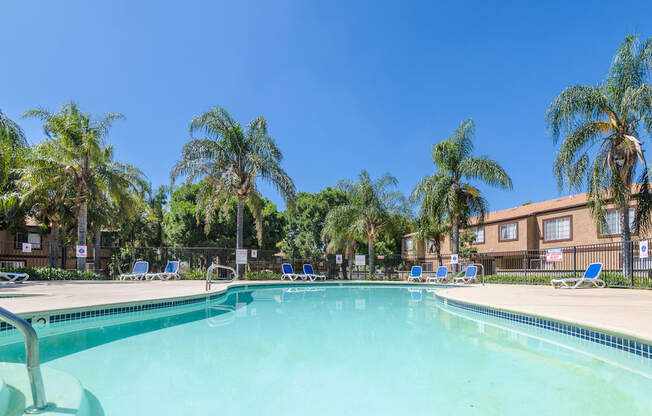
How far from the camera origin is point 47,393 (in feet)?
7.65

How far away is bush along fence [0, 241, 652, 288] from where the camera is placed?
49.1 feet

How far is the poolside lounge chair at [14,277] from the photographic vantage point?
1313cm

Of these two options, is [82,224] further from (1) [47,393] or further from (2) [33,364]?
(2) [33,364]

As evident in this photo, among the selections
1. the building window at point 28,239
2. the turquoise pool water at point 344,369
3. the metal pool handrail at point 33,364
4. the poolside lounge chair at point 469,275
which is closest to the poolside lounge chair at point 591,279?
the poolside lounge chair at point 469,275

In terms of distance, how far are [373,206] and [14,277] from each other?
16.4 m

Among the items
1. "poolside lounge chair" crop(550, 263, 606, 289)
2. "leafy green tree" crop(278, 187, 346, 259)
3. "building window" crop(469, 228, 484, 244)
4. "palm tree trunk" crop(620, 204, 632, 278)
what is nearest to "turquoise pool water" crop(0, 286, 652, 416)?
"poolside lounge chair" crop(550, 263, 606, 289)

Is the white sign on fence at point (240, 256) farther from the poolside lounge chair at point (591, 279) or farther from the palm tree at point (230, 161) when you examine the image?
the poolside lounge chair at point (591, 279)

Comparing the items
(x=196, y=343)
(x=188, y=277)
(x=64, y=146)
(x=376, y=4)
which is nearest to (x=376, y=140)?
(x=376, y=4)

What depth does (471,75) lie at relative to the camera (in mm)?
23734

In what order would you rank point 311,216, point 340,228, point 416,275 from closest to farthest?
point 416,275 < point 340,228 < point 311,216

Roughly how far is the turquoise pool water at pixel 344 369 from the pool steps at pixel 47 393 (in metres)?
0.39

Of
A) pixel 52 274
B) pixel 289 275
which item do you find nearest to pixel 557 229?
pixel 289 275

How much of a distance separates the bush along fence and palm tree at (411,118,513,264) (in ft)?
9.36

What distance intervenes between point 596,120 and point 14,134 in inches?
728
